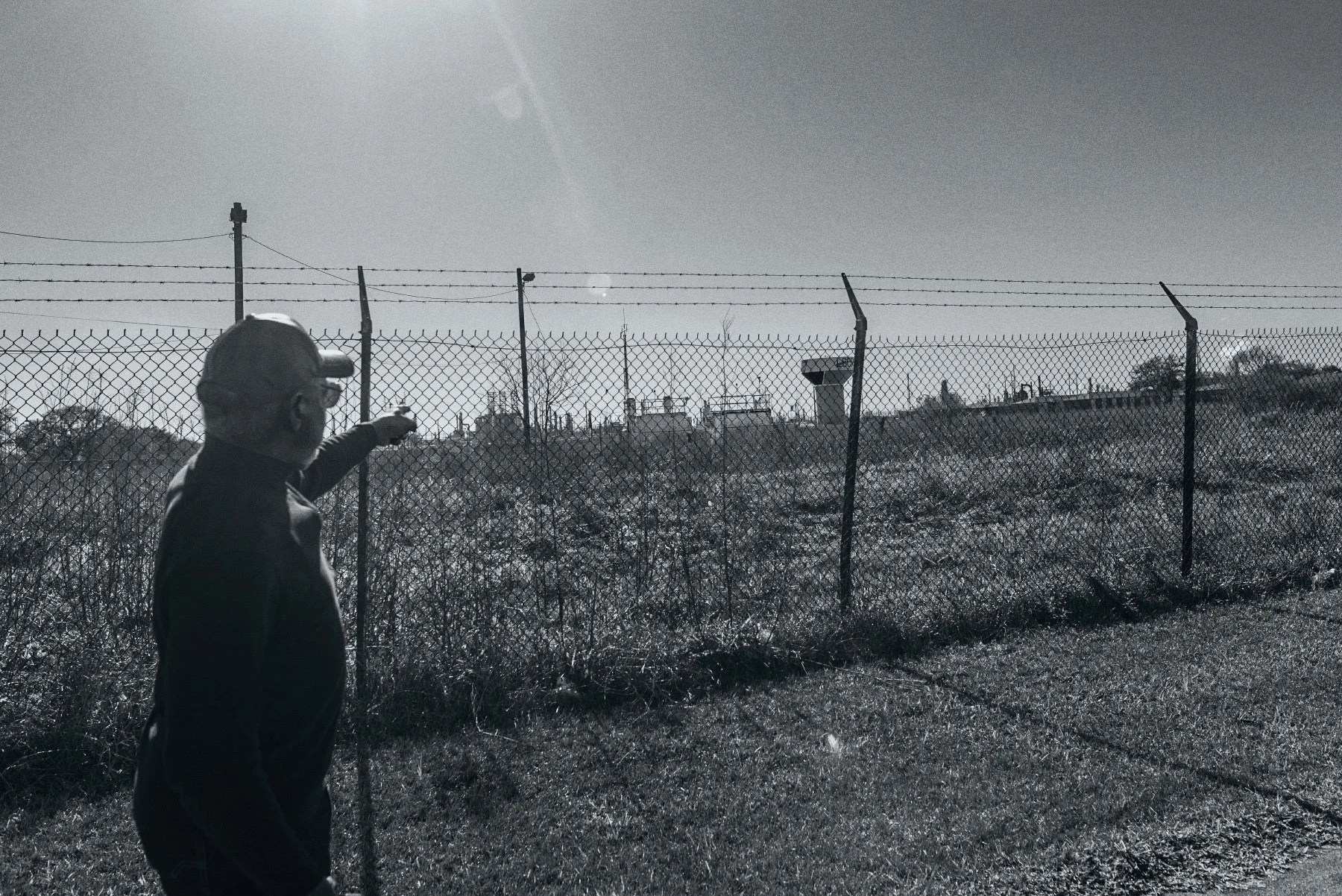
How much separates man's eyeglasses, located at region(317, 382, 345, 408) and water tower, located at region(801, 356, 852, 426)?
14.4ft

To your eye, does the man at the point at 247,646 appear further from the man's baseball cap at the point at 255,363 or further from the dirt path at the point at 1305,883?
the dirt path at the point at 1305,883

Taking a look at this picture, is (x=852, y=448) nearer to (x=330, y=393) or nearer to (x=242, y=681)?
(x=330, y=393)

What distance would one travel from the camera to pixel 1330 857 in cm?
319

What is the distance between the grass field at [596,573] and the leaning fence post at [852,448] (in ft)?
0.68

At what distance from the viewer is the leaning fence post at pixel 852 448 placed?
19.5 feet

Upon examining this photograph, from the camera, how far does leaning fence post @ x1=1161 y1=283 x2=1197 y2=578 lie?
276 inches

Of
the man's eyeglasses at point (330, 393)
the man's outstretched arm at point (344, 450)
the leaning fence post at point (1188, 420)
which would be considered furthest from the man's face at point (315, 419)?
the leaning fence post at point (1188, 420)

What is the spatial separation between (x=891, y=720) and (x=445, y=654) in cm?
243

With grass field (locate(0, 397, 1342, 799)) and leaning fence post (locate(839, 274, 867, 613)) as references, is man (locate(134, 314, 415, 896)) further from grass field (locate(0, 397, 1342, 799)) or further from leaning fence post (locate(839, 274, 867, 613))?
leaning fence post (locate(839, 274, 867, 613))

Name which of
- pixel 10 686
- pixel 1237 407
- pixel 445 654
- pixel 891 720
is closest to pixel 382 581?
pixel 445 654

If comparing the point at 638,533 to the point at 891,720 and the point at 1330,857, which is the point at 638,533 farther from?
the point at 1330,857

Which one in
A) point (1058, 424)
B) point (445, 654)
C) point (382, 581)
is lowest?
point (445, 654)

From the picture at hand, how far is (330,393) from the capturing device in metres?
2.04

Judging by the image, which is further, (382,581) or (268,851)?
(382,581)
